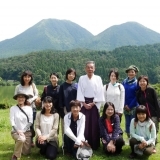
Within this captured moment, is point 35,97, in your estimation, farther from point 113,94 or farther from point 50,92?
point 113,94

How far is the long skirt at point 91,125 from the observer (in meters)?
7.31

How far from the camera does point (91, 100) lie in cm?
731

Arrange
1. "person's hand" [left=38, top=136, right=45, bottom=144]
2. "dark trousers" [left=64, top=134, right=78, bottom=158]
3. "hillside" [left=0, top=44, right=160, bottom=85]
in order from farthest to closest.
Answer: "hillside" [left=0, top=44, right=160, bottom=85], "dark trousers" [left=64, top=134, right=78, bottom=158], "person's hand" [left=38, top=136, right=45, bottom=144]

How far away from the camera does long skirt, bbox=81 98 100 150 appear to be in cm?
731

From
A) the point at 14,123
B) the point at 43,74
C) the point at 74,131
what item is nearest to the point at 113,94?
the point at 74,131

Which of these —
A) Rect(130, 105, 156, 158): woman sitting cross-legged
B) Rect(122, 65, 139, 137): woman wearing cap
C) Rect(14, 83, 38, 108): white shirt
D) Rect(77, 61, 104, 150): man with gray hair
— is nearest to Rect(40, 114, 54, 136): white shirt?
Rect(14, 83, 38, 108): white shirt

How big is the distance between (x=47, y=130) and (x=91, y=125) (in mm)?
1171

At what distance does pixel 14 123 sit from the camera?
6777 millimetres

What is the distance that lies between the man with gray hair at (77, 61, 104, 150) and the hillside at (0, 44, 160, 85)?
7592 centimetres

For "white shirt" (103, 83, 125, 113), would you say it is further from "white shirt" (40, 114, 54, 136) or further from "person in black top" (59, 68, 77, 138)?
"white shirt" (40, 114, 54, 136)

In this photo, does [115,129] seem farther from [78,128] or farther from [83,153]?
[83,153]

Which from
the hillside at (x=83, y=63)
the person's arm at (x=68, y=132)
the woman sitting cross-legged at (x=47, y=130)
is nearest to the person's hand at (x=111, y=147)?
the person's arm at (x=68, y=132)

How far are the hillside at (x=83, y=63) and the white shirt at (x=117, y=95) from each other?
2980 inches

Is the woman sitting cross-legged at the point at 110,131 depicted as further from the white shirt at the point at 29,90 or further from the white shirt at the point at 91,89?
the white shirt at the point at 29,90
